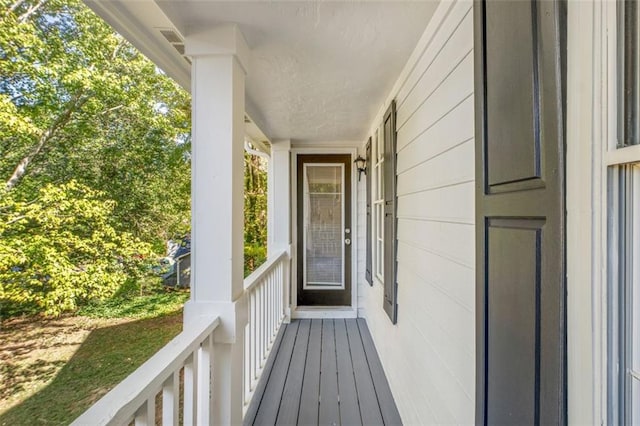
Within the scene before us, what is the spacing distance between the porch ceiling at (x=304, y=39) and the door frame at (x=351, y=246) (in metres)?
1.57

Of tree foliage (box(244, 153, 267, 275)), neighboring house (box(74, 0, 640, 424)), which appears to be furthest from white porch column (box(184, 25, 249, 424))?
tree foliage (box(244, 153, 267, 275))

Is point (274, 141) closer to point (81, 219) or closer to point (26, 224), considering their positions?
point (81, 219)

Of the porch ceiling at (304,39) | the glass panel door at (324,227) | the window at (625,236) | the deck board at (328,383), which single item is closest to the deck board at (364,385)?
the deck board at (328,383)

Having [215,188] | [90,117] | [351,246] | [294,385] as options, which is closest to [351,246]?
[351,246]

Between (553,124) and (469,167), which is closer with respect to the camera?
(553,124)

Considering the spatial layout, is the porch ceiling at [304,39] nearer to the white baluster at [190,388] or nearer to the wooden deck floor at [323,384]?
the white baluster at [190,388]

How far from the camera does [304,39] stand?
157 cm

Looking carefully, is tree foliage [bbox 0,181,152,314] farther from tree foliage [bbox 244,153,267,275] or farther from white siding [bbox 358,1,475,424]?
tree foliage [bbox 244,153,267,275]

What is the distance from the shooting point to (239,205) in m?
1.58

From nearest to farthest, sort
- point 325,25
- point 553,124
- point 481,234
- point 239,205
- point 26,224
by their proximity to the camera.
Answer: point 553,124 < point 481,234 < point 325,25 < point 239,205 < point 26,224

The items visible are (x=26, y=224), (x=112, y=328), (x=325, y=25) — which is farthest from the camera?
(x=112, y=328)

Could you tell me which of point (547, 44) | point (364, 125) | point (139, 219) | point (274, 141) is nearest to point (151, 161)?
point (139, 219)

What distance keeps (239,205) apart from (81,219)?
199 cm

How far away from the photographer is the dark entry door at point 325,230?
4.18 m
